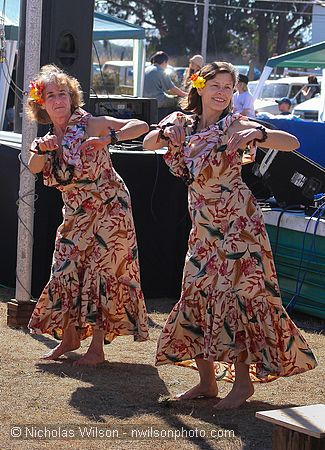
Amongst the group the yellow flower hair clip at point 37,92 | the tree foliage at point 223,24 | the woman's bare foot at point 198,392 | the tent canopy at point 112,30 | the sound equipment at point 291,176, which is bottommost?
the woman's bare foot at point 198,392

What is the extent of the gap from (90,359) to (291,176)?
95.1 inches

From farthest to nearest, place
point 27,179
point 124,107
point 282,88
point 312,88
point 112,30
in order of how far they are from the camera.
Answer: point 282,88 < point 312,88 < point 112,30 < point 124,107 < point 27,179

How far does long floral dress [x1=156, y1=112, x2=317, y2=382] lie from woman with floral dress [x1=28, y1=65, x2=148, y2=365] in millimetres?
835

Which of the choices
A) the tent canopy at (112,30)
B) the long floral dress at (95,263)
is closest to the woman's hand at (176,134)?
the long floral dress at (95,263)

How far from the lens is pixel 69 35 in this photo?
738 centimetres

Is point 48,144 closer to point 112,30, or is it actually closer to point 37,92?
point 37,92

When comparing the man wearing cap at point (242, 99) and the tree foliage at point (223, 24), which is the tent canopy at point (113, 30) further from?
the tree foliage at point (223, 24)

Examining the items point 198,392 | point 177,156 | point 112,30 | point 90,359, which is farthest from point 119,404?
point 112,30

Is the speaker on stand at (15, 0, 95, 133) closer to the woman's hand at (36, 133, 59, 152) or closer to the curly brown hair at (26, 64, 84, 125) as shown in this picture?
the curly brown hair at (26, 64, 84, 125)

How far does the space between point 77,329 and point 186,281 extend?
48.0 inches

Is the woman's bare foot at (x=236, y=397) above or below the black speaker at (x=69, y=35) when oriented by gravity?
below

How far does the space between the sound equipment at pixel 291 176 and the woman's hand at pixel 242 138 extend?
8.76 ft

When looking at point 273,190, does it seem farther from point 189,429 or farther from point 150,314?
point 189,429

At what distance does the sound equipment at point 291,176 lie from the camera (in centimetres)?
747
